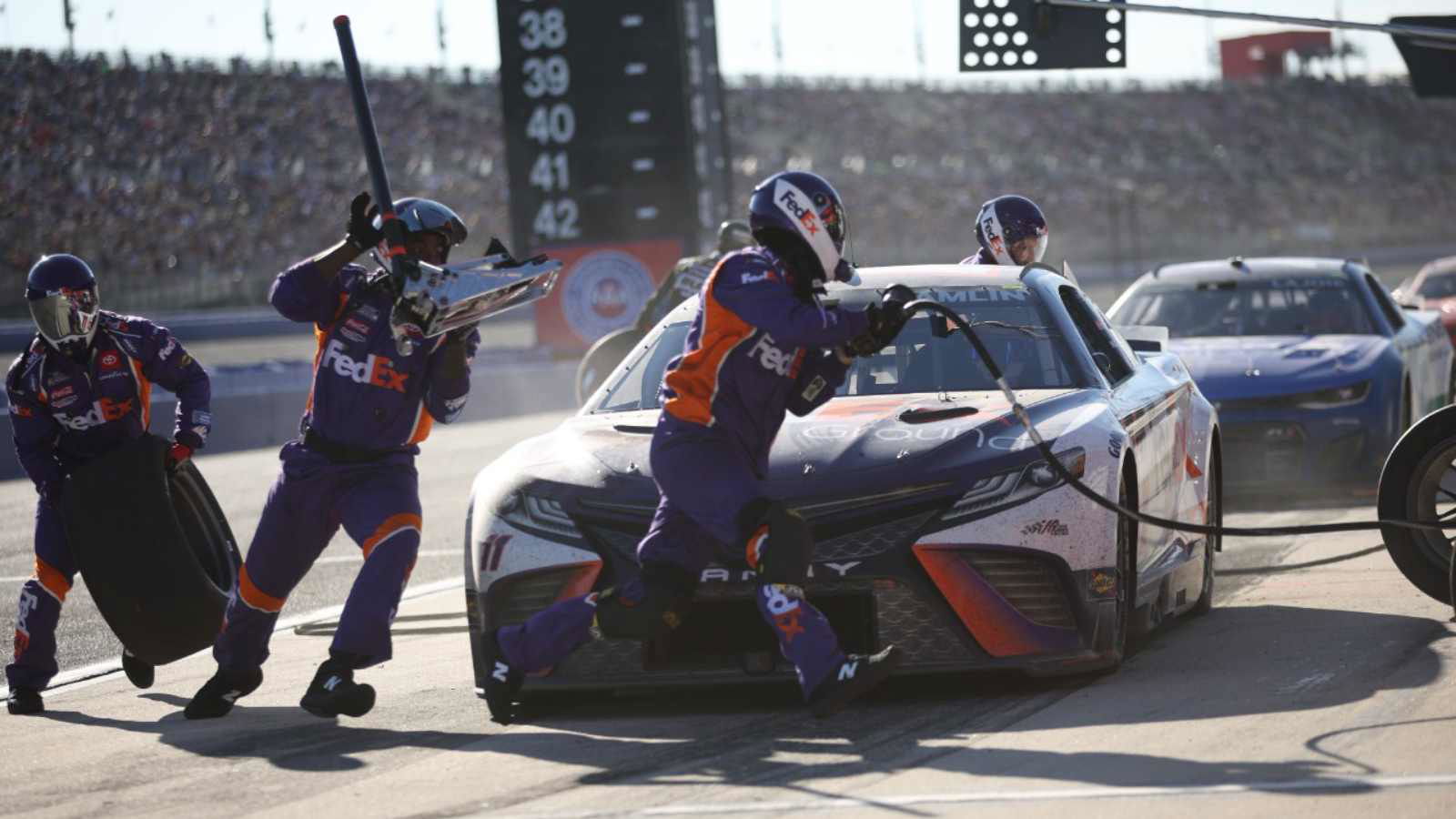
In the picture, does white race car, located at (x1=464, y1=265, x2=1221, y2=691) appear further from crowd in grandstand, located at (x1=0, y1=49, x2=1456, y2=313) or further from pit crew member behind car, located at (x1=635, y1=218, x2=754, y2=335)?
crowd in grandstand, located at (x1=0, y1=49, x2=1456, y2=313)

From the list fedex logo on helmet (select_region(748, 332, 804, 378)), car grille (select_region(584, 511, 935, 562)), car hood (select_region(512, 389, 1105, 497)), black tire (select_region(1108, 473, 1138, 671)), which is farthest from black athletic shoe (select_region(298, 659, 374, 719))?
black tire (select_region(1108, 473, 1138, 671))

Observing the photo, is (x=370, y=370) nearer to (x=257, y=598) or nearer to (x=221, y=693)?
(x=257, y=598)

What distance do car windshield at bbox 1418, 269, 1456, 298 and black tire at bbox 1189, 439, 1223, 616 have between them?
709 inches

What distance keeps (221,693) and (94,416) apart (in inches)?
52.1

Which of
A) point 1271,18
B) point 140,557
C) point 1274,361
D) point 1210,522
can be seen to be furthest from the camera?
point 1274,361

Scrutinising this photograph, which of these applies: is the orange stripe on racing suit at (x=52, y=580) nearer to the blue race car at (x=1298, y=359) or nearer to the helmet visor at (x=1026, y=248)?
the helmet visor at (x=1026, y=248)

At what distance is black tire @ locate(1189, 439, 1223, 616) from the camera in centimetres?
867

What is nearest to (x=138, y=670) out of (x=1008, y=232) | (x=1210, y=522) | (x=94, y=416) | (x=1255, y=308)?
(x=94, y=416)

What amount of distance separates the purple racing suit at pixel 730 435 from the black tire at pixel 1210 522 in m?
2.70

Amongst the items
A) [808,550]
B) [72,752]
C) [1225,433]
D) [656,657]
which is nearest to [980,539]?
[808,550]

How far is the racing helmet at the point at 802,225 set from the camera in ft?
20.9

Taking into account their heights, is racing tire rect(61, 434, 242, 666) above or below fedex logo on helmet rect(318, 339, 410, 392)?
below

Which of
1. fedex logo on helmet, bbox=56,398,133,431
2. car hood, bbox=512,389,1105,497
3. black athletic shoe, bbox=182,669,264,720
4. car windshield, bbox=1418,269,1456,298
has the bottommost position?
car windshield, bbox=1418,269,1456,298

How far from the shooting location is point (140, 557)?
7.88 metres
